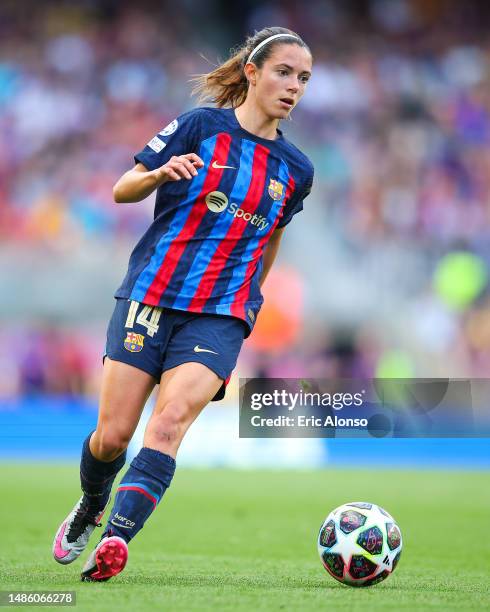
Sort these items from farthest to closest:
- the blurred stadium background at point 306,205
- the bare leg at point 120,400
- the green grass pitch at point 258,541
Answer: the blurred stadium background at point 306,205 < the bare leg at point 120,400 < the green grass pitch at point 258,541

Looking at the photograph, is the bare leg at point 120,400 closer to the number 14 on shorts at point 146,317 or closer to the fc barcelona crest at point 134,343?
the fc barcelona crest at point 134,343

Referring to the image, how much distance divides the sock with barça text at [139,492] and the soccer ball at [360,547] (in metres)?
0.85

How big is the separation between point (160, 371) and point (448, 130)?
14875mm

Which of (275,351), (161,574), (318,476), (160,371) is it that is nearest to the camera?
(160,371)

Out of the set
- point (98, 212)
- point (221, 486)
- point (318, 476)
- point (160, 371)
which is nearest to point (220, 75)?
point (160, 371)

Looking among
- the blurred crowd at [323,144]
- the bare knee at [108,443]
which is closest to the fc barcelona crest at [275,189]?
the bare knee at [108,443]

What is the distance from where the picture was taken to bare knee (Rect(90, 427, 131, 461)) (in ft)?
16.3

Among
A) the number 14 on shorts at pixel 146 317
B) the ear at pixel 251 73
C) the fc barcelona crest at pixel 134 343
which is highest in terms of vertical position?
the ear at pixel 251 73

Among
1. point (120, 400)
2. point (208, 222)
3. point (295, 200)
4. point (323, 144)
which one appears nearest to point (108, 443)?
point (120, 400)

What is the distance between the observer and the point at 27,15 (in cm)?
2088

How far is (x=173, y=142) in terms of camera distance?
5.05 meters

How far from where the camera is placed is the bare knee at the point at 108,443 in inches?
195

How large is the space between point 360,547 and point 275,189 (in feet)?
5.55

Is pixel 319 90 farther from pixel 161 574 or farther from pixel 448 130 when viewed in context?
pixel 161 574
